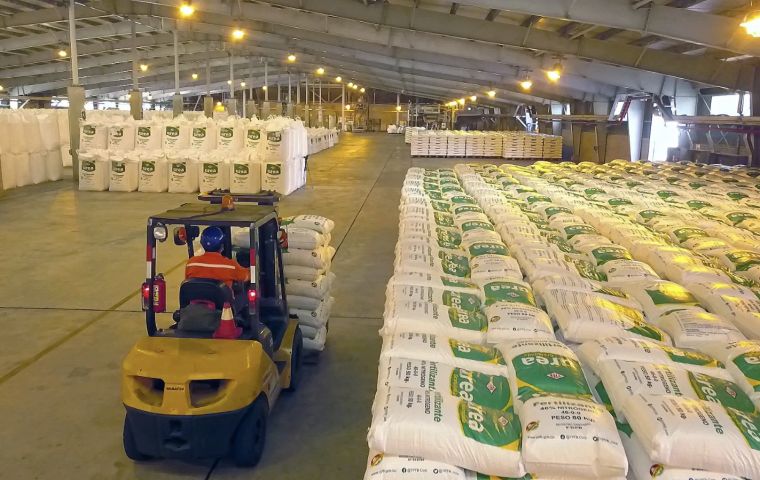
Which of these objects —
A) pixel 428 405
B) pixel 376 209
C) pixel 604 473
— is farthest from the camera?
pixel 376 209

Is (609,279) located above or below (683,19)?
below

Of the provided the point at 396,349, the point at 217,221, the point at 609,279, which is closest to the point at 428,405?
the point at 396,349

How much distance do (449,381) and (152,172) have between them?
1239cm

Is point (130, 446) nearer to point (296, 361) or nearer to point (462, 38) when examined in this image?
point (296, 361)

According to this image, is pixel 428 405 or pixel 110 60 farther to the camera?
pixel 110 60

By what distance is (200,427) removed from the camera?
3072 millimetres

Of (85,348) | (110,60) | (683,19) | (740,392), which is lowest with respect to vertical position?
(85,348)

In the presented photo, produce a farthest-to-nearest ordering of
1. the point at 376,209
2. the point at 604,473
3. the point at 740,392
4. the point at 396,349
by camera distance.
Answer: the point at 376,209 < the point at 396,349 < the point at 740,392 < the point at 604,473

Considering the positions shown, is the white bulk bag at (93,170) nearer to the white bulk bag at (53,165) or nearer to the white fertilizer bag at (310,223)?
the white bulk bag at (53,165)

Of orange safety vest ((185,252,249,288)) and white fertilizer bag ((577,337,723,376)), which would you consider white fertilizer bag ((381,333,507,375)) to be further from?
orange safety vest ((185,252,249,288))

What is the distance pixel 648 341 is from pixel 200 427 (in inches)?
89.1

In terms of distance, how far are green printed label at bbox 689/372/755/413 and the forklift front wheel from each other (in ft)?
7.90

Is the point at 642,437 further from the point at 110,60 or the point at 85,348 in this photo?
the point at 110,60

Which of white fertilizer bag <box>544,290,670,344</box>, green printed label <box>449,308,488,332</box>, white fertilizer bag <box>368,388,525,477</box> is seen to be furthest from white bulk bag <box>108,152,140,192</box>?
white fertilizer bag <box>368,388,525,477</box>
